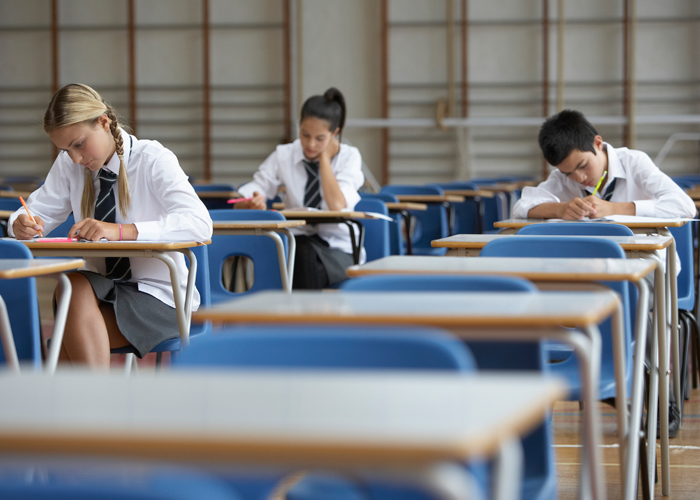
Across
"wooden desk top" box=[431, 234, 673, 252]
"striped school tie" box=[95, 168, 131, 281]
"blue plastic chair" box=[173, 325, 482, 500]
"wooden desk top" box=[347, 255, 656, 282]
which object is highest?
"striped school tie" box=[95, 168, 131, 281]

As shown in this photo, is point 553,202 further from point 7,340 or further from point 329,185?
point 7,340

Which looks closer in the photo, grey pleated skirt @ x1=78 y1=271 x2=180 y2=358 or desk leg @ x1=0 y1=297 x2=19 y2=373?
desk leg @ x1=0 y1=297 x2=19 y2=373

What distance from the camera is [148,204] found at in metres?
2.63

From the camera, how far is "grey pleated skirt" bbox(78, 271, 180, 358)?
91.0 inches

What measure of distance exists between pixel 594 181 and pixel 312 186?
1.45 m

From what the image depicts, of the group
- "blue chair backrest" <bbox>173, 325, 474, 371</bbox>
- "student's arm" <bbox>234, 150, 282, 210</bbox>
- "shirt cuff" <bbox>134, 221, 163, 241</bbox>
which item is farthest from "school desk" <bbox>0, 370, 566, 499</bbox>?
"student's arm" <bbox>234, 150, 282, 210</bbox>

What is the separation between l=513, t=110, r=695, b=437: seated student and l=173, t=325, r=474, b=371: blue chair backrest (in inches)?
84.8

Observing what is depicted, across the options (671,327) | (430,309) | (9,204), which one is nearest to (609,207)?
(671,327)

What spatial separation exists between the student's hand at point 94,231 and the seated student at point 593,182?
1.55 metres

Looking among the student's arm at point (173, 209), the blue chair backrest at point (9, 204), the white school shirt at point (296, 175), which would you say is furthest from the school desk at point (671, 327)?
the blue chair backrest at point (9, 204)

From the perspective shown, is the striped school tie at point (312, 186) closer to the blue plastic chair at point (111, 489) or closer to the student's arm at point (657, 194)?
the student's arm at point (657, 194)

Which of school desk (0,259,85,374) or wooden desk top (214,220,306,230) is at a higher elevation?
wooden desk top (214,220,306,230)

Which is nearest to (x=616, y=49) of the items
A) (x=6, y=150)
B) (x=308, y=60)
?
(x=308, y=60)

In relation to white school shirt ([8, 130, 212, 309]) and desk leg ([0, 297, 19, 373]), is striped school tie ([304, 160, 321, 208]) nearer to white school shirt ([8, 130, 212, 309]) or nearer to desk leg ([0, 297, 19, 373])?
white school shirt ([8, 130, 212, 309])
